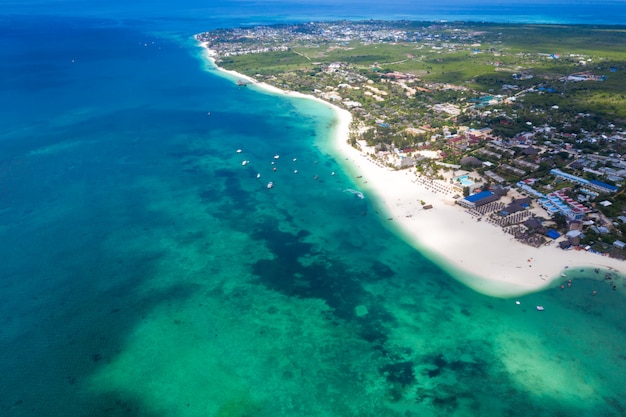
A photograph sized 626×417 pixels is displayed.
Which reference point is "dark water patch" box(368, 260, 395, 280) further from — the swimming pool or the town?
the swimming pool

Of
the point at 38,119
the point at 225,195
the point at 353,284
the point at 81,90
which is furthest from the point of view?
the point at 81,90

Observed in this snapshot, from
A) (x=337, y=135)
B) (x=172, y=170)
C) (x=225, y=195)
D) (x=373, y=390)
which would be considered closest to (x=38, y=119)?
(x=172, y=170)

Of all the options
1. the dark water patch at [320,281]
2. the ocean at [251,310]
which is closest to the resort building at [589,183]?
the ocean at [251,310]

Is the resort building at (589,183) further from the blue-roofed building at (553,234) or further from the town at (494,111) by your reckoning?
the blue-roofed building at (553,234)

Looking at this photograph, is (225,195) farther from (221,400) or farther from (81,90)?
(81,90)

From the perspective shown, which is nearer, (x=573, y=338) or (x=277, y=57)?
(x=573, y=338)
